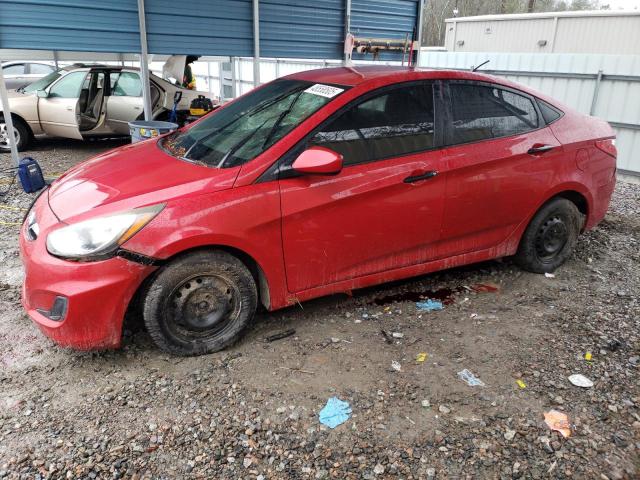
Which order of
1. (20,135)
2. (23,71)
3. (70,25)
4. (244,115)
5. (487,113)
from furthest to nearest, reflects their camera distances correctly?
(23,71) < (20,135) < (70,25) < (487,113) < (244,115)

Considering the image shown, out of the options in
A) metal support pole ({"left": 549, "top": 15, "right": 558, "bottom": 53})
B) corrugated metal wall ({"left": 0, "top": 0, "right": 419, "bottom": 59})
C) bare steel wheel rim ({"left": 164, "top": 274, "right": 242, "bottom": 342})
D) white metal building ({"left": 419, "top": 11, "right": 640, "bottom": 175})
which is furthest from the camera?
metal support pole ({"left": 549, "top": 15, "right": 558, "bottom": 53})

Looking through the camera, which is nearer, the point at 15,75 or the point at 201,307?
the point at 201,307

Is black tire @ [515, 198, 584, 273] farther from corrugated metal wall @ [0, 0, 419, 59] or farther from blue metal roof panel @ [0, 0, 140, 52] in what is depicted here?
blue metal roof panel @ [0, 0, 140, 52]

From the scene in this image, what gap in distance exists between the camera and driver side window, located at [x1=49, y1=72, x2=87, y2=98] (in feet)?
30.8

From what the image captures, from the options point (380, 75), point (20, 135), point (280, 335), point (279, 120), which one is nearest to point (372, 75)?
point (380, 75)

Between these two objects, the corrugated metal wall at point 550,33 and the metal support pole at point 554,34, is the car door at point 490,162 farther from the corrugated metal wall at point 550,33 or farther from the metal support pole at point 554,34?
the metal support pole at point 554,34

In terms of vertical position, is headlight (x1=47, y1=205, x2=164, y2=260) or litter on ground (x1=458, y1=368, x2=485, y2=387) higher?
headlight (x1=47, y1=205, x2=164, y2=260)

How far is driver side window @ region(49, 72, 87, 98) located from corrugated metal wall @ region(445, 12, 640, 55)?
1849 centimetres

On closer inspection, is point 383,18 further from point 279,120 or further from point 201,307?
point 201,307

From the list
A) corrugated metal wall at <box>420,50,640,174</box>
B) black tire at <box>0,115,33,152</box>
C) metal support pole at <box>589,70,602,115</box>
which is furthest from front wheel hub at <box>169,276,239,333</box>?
metal support pole at <box>589,70,602,115</box>

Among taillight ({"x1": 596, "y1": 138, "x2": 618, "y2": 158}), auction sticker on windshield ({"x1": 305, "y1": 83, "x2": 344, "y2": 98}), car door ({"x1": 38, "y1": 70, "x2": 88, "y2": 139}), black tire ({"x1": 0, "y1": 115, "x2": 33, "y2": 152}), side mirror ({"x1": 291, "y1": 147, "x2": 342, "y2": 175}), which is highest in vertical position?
auction sticker on windshield ({"x1": 305, "y1": 83, "x2": 344, "y2": 98})

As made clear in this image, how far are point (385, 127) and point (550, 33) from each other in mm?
21150

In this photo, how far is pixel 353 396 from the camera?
9.71 ft

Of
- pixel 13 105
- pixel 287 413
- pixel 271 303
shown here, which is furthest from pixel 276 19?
pixel 287 413
